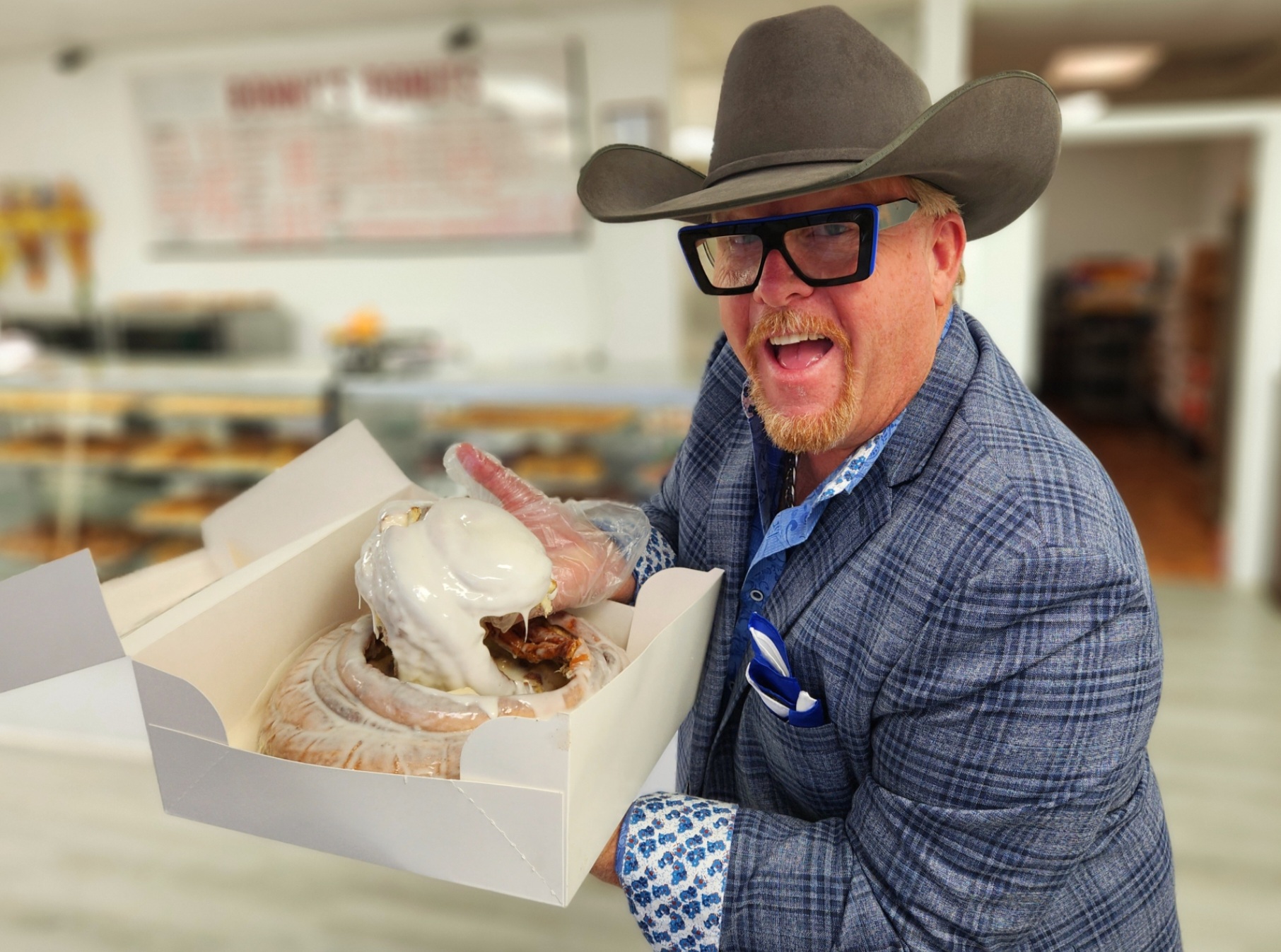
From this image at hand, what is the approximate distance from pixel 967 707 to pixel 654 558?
2.00 feet

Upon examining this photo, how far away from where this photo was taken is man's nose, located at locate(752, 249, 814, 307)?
1.11 meters

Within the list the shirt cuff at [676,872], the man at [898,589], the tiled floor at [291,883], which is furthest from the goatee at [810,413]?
the tiled floor at [291,883]

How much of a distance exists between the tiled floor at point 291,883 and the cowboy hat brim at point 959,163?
7.07ft

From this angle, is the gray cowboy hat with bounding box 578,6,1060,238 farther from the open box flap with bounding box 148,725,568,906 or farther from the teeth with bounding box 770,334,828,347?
the open box flap with bounding box 148,725,568,906

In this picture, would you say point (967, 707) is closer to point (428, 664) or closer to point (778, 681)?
point (778, 681)

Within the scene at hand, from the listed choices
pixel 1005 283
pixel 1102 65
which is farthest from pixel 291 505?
pixel 1102 65

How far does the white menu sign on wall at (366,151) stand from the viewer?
5270 millimetres

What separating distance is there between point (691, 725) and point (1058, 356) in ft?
36.8

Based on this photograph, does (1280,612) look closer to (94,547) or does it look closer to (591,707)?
(591,707)

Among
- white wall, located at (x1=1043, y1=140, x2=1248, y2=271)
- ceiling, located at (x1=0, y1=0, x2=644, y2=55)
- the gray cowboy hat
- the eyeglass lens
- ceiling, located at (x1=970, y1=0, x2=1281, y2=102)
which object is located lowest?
the eyeglass lens

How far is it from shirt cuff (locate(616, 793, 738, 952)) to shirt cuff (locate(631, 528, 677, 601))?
1.33 feet

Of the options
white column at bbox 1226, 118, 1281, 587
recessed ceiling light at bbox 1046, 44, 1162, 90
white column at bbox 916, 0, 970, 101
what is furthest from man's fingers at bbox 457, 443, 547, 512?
recessed ceiling light at bbox 1046, 44, 1162, 90

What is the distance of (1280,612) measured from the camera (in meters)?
4.68

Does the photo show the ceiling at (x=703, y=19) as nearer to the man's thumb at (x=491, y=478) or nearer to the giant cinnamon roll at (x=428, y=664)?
the man's thumb at (x=491, y=478)
